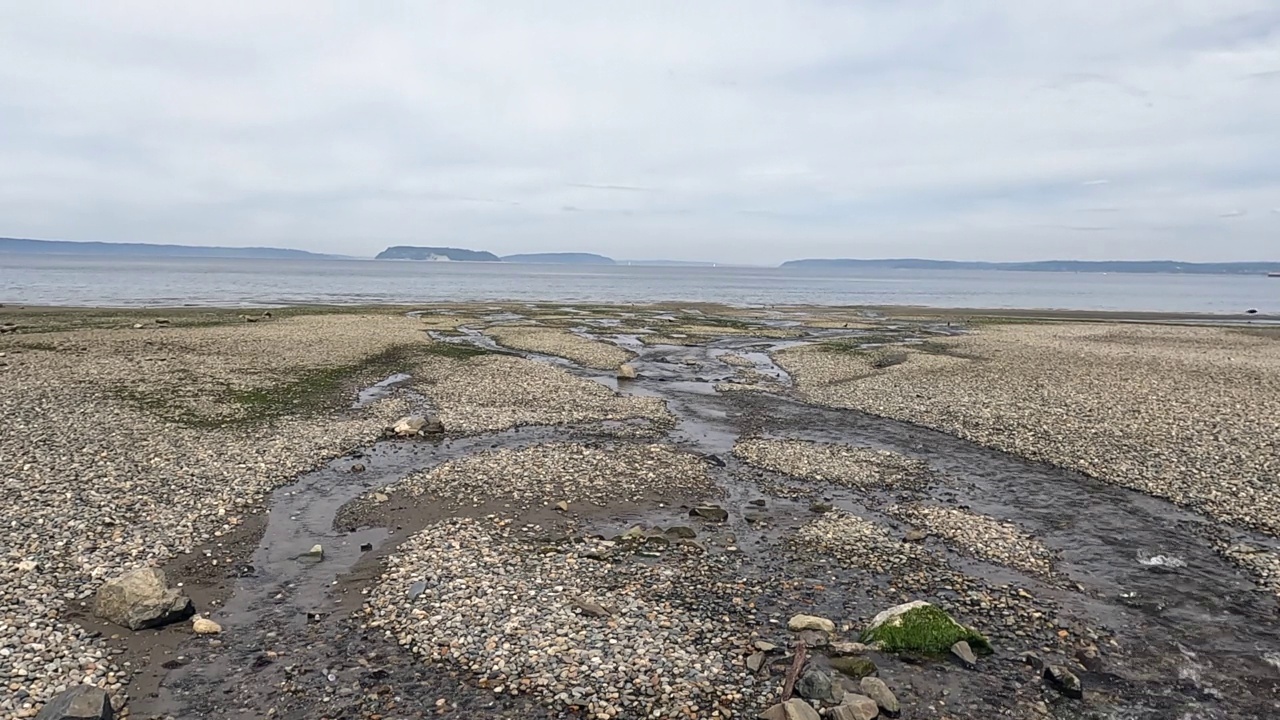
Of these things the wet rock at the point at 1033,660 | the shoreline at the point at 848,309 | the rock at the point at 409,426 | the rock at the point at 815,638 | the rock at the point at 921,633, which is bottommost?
the rock at the point at 815,638

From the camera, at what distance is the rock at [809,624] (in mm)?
11711

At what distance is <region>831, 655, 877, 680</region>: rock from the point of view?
10.5 m

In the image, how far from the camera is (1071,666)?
10711 millimetres

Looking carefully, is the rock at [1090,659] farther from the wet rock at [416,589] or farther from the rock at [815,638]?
the wet rock at [416,589]

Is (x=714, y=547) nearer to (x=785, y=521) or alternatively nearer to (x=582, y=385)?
(x=785, y=521)

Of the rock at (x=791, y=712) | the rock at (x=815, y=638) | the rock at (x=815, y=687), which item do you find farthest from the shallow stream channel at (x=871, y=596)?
the rock at (x=791, y=712)

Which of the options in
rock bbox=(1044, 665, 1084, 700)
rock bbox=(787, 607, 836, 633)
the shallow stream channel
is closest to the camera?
the shallow stream channel

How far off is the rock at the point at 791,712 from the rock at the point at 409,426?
56.6 feet

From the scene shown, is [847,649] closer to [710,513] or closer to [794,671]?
[794,671]

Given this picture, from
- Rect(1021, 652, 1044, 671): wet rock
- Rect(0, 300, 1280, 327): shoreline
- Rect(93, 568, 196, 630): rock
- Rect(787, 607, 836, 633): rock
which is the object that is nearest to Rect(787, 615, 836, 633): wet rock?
Rect(787, 607, 836, 633): rock

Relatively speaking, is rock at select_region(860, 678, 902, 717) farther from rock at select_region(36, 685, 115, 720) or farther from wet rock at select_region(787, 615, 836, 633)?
rock at select_region(36, 685, 115, 720)

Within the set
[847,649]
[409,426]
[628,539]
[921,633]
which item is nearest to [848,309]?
[409,426]

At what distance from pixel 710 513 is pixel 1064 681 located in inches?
324

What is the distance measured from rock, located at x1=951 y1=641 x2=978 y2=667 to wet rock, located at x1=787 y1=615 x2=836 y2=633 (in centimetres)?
188
